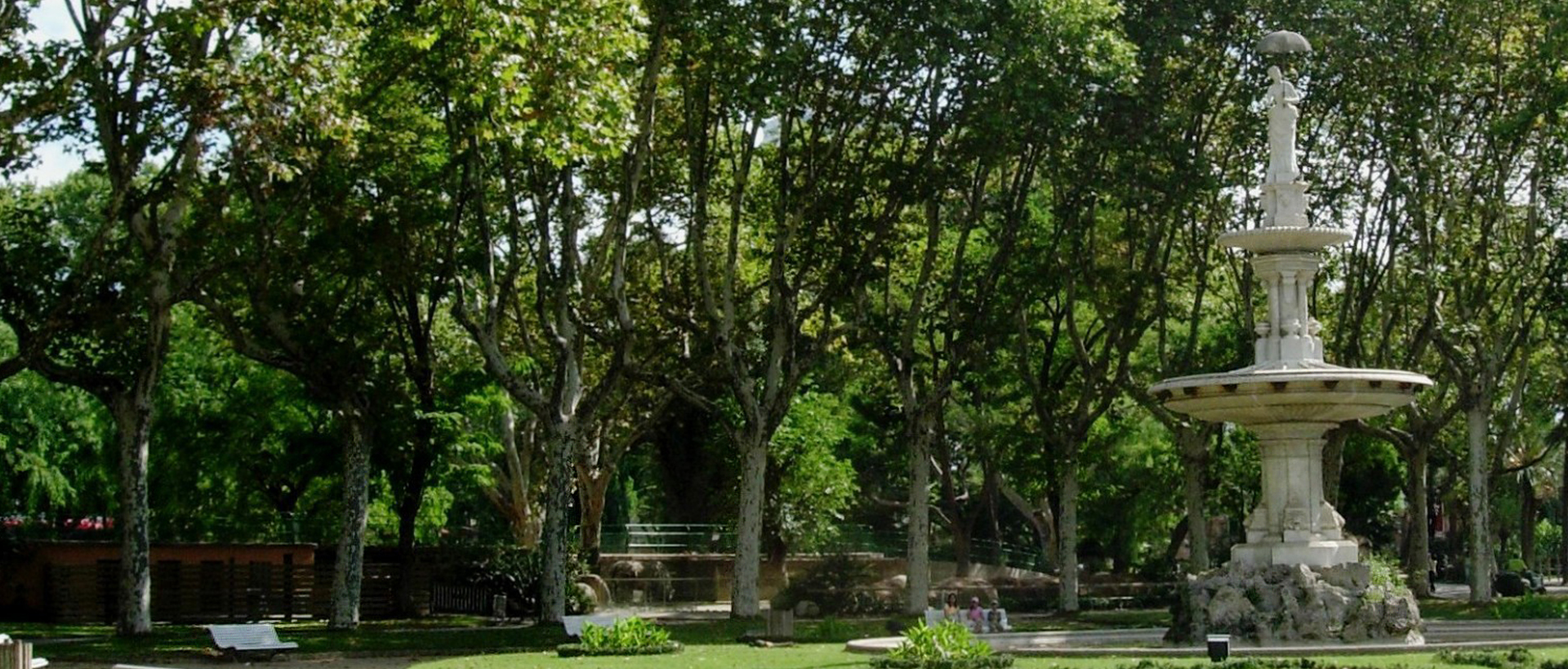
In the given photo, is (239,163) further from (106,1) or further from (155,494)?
(155,494)

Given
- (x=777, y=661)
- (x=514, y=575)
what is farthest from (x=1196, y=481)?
(x=777, y=661)

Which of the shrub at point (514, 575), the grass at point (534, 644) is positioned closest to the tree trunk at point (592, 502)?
the shrub at point (514, 575)

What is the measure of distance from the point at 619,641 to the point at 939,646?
5813mm

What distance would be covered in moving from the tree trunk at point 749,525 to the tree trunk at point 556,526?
3.57 m

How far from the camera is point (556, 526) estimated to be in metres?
32.3

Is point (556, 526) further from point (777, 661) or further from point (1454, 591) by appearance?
point (1454, 591)

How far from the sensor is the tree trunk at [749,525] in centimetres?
3447

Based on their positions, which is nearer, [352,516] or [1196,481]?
[352,516]

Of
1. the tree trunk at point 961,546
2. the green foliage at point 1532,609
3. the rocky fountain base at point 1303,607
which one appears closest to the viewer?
the rocky fountain base at point 1303,607

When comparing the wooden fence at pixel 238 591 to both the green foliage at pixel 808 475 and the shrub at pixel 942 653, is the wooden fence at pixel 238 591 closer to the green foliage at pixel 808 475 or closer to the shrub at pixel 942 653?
the green foliage at pixel 808 475

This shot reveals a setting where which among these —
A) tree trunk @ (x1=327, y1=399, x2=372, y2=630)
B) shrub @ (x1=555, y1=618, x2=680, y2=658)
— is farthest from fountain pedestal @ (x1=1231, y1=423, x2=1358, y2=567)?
tree trunk @ (x1=327, y1=399, x2=372, y2=630)

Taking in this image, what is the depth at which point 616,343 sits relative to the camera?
1355 inches

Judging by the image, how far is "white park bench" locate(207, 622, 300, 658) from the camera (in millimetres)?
25719

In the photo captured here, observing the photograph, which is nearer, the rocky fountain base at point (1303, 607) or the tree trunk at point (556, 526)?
the rocky fountain base at point (1303, 607)
